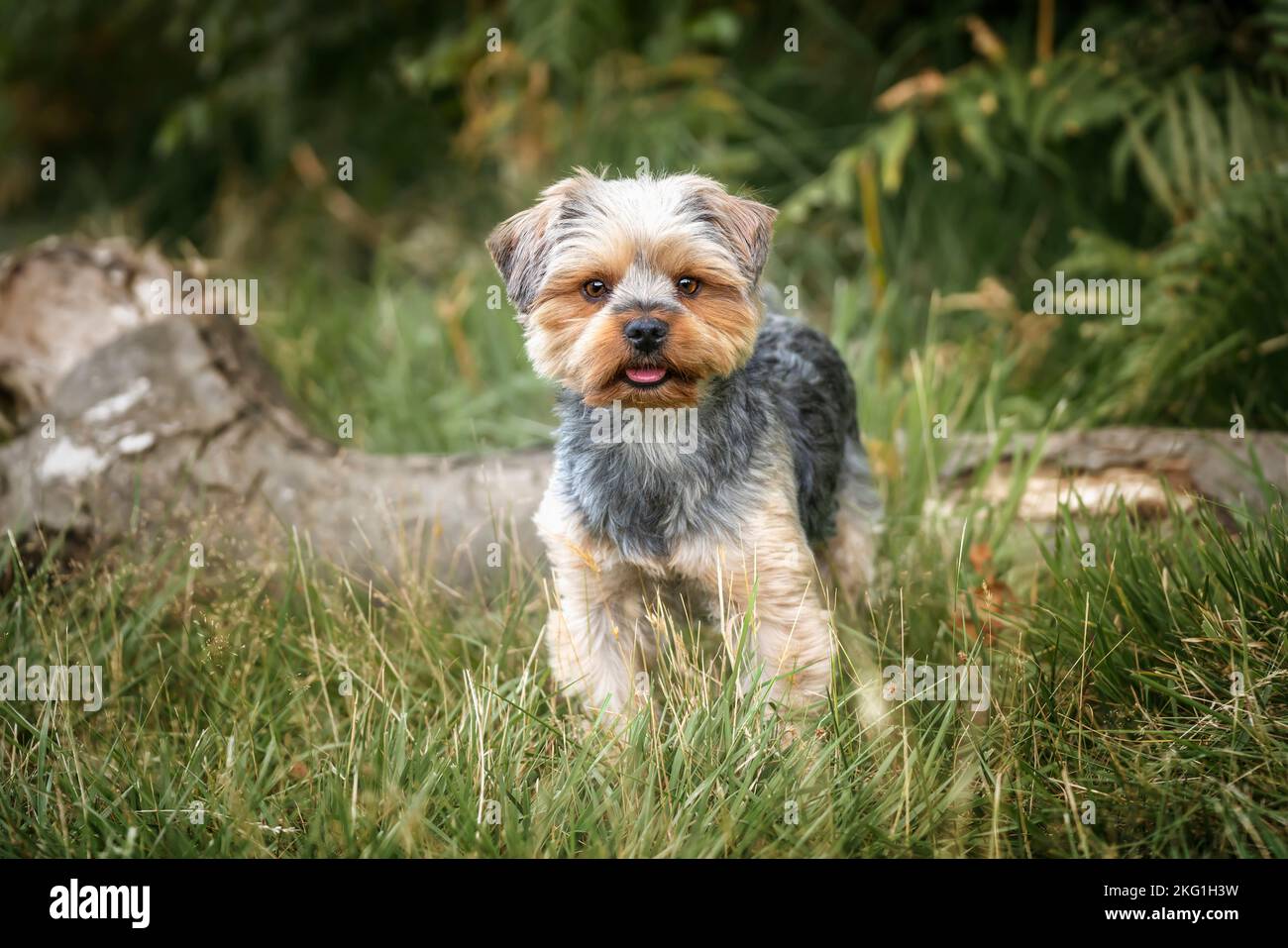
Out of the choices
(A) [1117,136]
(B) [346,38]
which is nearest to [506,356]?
(B) [346,38]

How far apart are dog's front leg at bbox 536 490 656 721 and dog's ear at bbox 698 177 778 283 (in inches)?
44.9

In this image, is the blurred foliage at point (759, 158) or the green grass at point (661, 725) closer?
the green grass at point (661, 725)

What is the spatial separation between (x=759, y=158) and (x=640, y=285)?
5.05 meters

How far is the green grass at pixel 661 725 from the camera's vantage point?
371 centimetres

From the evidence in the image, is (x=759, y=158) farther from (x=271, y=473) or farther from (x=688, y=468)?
(x=688, y=468)

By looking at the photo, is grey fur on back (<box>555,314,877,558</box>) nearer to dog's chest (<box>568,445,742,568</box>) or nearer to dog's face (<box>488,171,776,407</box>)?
dog's chest (<box>568,445,742,568</box>)

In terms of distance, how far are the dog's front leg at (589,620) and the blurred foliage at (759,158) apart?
117 inches

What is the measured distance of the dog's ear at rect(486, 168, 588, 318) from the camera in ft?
14.1

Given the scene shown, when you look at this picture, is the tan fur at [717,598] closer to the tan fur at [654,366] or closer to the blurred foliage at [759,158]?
the tan fur at [654,366]

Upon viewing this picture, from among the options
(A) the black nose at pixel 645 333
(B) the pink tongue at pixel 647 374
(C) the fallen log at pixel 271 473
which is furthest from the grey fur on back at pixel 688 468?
(C) the fallen log at pixel 271 473

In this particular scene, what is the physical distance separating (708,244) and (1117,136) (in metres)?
5.40

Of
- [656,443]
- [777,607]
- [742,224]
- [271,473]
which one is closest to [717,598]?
[777,607]

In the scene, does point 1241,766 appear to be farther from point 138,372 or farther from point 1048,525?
point 138,372

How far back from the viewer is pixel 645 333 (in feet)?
13.0
